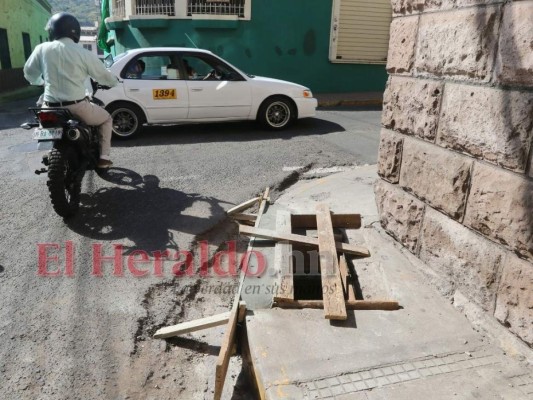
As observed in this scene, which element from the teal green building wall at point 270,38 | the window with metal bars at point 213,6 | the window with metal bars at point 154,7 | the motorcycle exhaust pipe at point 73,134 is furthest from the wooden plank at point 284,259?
the window with metal bars at point 154,7

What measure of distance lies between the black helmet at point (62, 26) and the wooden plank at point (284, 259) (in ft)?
10.4

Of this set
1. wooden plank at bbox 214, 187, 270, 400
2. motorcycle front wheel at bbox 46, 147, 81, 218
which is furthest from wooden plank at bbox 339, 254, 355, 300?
motorcycle front wheel at bbox 46, 147, 81, 218

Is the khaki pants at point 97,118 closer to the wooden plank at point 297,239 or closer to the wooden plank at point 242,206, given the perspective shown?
the wooden plank at point 242,206

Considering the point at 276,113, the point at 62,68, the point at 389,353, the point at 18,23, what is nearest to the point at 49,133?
the point at 62,68

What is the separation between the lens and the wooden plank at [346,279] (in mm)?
3295

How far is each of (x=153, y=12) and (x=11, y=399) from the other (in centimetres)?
1348

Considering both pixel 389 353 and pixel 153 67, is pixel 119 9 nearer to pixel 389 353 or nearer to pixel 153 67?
pixel 153 67

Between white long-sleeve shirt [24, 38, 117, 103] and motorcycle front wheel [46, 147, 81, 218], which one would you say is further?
white long-sleeve shirt [24, 38, 117, 103]

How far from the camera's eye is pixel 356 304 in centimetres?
306

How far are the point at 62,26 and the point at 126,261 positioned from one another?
286 cm

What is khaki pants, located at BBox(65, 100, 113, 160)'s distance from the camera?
5.38 m

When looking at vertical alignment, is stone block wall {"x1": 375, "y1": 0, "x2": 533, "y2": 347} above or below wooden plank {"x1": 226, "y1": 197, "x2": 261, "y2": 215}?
above

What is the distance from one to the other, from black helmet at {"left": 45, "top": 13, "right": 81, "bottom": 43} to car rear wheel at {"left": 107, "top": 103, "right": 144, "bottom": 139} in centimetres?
316

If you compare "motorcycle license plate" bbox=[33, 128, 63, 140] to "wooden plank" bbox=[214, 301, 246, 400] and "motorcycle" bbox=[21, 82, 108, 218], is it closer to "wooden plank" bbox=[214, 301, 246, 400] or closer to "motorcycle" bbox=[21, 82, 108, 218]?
"motorcycle" bbox=[21, 82, 108, 218]
